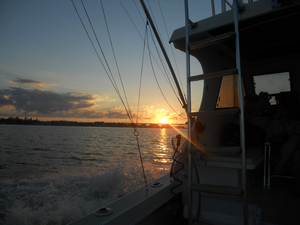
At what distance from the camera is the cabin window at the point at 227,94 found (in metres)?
3.16

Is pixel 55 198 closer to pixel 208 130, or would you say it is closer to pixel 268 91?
pixel 208 130

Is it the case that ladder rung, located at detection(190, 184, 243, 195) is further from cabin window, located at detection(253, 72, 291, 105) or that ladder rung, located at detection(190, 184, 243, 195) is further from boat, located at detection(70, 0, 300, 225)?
cabin window, located at detection(253, 72, 291, 105)

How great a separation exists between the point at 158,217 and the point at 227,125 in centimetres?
189

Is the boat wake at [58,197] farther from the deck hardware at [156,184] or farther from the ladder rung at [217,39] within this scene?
the ladder rung at [217,39]

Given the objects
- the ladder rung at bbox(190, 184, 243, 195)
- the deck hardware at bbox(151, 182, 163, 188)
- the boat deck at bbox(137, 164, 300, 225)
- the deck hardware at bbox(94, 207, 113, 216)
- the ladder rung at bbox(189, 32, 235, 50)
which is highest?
the ladder rung at bbox(189, 32, 235, 50)

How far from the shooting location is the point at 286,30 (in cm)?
247

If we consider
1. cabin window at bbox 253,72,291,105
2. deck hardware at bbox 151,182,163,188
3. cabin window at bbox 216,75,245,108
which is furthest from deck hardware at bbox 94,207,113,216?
cabin window at bbox 253,72,291,105

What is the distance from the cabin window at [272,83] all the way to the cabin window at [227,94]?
0.86 meters

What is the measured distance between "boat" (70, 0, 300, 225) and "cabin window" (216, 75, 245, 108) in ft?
0.05

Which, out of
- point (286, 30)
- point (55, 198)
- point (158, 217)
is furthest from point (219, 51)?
point (55, 198)

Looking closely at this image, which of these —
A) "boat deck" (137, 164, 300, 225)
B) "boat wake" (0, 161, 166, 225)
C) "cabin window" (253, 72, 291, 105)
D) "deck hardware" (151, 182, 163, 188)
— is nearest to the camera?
"boat deck" (137, 164, 300, 225)

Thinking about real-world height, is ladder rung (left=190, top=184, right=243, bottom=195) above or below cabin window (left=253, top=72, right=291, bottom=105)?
below

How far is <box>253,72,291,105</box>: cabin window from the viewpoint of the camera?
386cm

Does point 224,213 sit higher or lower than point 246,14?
lower
